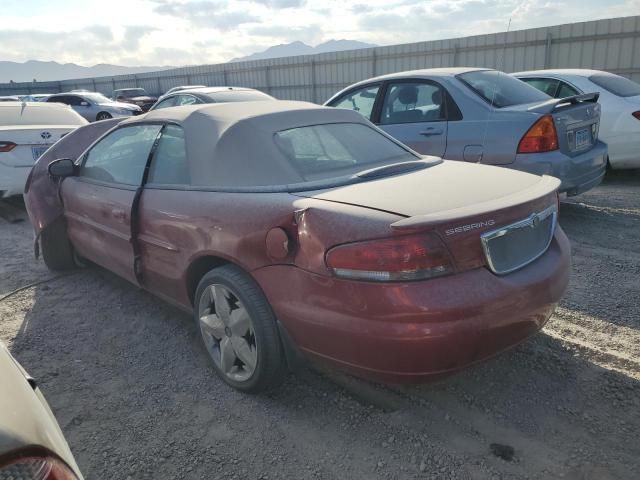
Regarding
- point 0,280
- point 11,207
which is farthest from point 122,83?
point 0,280

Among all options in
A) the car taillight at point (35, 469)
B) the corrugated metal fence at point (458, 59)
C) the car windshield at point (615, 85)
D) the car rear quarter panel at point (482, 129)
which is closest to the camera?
the car taillight at point (35, 469)

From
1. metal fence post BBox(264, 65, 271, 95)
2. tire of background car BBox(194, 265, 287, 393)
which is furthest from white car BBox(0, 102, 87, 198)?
metal fence post BBox(264, 65, 271, 95)

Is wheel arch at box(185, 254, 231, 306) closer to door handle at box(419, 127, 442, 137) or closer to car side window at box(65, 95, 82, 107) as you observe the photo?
door handle at box(419, 127, 442, 137)

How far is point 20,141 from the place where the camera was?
6777mm

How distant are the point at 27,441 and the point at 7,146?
666 cm

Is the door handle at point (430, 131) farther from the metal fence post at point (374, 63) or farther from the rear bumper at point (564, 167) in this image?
the metal fence post at point (374, 63)

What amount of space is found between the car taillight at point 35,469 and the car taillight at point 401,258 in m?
1.25

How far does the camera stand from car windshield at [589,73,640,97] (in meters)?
6.87

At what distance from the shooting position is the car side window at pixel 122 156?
11.3 ft

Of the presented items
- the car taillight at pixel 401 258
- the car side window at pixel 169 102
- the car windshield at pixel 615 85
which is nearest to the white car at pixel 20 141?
the car side window at pixel 169 102

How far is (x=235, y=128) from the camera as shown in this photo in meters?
2.91

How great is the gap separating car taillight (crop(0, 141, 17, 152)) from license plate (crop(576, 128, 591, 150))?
262 inches

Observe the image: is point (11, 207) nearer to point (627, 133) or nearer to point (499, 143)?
point (499, 143)

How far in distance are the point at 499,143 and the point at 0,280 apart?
4813mm
